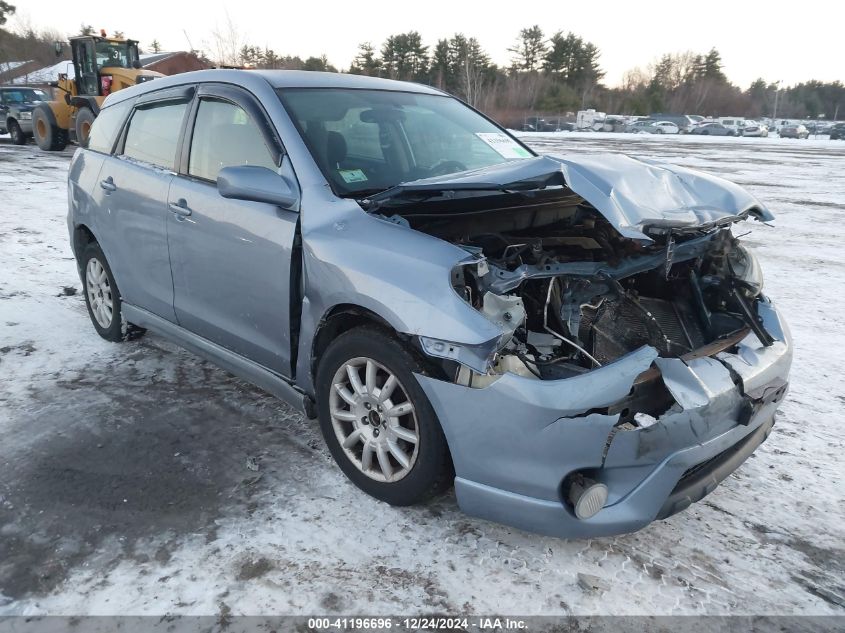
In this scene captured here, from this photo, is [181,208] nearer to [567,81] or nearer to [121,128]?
[121,128]

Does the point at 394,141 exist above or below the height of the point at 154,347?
above

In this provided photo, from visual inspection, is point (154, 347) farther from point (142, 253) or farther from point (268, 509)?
point (268, 509)

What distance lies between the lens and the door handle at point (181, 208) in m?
3.37

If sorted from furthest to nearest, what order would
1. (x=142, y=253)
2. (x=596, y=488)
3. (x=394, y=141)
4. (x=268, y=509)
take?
(x=142, y=253) < (x=394, y=141) < (x=268, y=509) < (x=596, y=488)

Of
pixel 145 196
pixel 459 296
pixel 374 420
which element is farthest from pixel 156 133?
pixel 459 296

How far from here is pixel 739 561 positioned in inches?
95.6

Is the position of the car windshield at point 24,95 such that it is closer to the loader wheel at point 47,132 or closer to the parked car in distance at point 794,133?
the loader wheel at point 47,132

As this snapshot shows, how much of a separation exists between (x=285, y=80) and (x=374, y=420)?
193 centimetres

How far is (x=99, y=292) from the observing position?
15.1 feet

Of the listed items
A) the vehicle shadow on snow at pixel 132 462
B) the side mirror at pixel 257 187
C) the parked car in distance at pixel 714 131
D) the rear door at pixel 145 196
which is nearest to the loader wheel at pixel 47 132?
the rear door at pixel 145 196

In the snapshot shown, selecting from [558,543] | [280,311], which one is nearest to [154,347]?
[280,311]

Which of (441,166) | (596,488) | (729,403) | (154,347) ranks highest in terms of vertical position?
(441,166)

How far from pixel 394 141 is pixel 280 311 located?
1192 millimetres

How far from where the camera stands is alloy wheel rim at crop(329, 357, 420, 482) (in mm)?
2539
